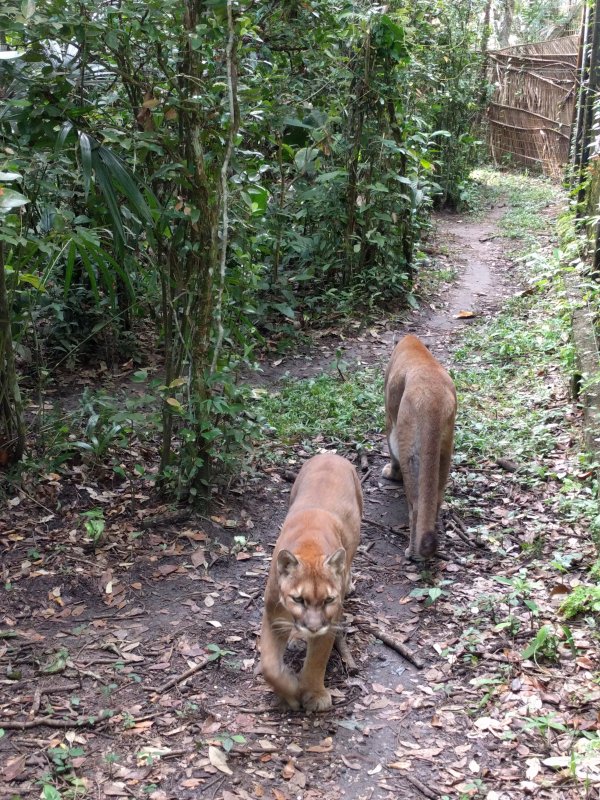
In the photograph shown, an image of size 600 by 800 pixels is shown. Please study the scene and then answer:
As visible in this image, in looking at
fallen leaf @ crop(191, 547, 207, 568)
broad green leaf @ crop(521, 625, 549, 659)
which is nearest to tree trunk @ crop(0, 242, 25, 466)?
fallen leaf @ crop(191, 547, 207, 568)

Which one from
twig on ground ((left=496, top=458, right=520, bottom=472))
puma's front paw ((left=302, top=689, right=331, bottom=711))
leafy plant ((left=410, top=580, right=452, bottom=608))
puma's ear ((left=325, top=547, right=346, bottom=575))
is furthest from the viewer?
twig on ground ((left=496, top=458, right=520, bottom=472))

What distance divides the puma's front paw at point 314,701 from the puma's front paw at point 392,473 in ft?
8.21

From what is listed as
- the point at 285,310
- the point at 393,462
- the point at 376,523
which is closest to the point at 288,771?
the point at 376,523

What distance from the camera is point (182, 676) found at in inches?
152

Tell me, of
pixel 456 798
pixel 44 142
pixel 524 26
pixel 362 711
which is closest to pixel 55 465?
pixel 44 142

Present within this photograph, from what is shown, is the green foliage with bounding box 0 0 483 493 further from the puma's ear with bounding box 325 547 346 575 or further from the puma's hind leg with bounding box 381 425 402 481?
the puma's ear with bounding box 325 547 346 575

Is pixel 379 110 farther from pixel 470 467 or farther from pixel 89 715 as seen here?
pixel 89 715

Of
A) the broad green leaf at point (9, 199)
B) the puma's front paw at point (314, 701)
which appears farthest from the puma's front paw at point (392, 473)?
A: the broad green leaf at point (9, 199)

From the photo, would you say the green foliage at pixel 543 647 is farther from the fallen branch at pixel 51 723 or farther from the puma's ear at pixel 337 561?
the fallen branch at pixel 51 723

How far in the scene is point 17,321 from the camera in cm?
515

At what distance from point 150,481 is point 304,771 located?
255 cm

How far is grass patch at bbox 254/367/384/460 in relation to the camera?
650cm

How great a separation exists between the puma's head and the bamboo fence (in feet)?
55.2

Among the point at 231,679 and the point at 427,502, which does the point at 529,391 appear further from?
the point at 231,679
